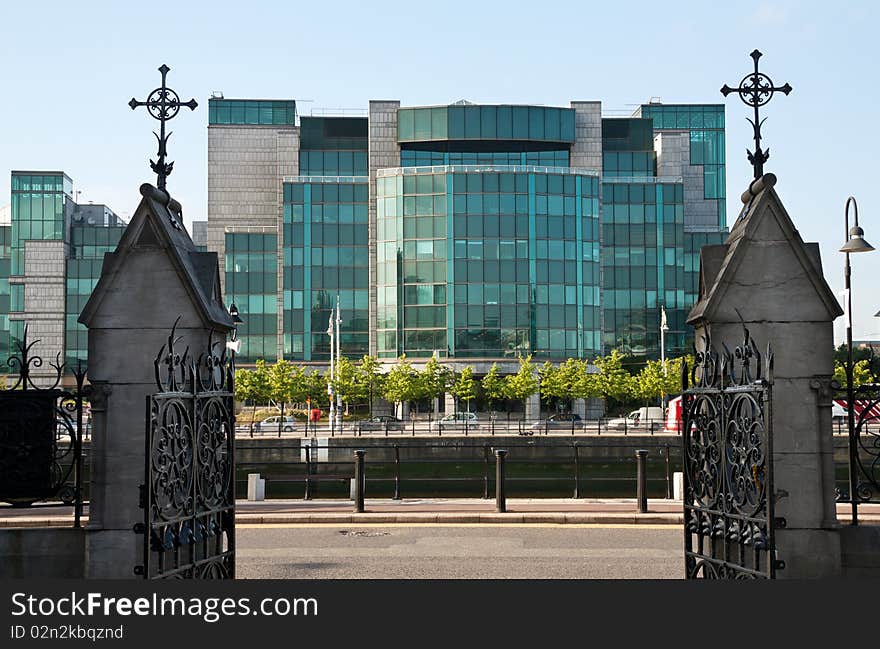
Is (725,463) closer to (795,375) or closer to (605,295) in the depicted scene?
(795,375)

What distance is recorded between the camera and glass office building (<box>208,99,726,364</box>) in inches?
3194

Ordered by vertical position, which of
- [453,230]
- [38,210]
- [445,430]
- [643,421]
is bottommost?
[445,430]

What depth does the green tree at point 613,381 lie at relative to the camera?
77062mm

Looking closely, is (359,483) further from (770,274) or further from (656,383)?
(656,383)

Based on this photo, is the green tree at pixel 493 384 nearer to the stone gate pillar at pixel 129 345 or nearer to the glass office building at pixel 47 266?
the glass office building at pixel 47 266

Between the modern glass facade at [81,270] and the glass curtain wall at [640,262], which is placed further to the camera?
the modern glass facade at [81,270]

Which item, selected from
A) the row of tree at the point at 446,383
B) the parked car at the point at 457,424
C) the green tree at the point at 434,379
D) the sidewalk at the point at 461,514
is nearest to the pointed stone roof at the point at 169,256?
the sidewalk at the point at 461,514

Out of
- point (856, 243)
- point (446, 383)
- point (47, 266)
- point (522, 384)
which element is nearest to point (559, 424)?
point (522, 384)

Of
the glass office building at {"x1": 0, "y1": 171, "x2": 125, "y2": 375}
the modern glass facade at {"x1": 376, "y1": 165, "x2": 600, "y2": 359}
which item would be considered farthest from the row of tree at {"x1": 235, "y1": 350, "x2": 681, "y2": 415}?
the glass office building at {"x1": 0, "y1": 171, "x2": 125, "y2": 375}

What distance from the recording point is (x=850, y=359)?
30.1ft

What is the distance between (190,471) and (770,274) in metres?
5.31

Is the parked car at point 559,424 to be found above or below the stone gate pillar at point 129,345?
below

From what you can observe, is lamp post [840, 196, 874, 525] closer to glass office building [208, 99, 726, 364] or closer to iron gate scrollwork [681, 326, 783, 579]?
iron gate scrollwork [681, 326, 783, 579]

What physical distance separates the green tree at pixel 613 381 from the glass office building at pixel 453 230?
165 inches
